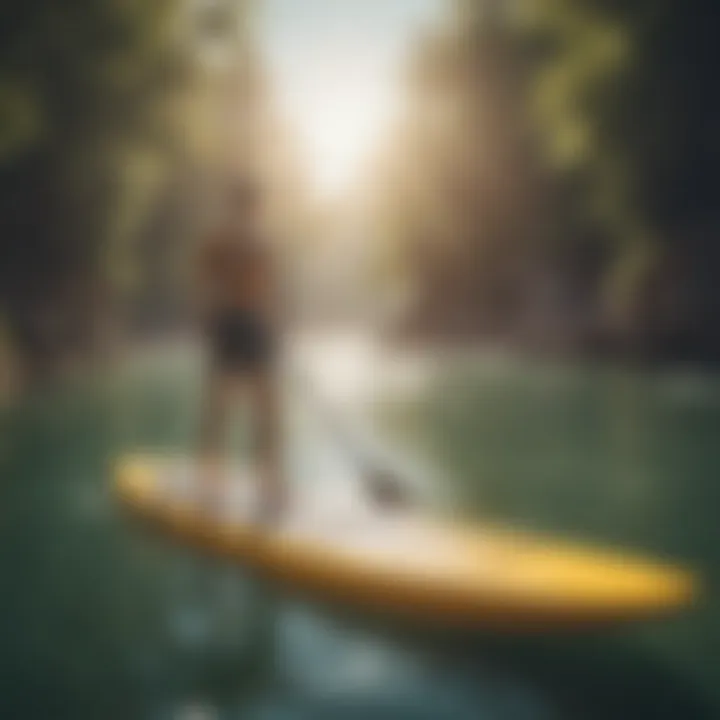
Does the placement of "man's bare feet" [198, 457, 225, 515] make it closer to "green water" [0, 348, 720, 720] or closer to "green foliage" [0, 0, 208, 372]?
"green water" [0, 348, 720, 720]

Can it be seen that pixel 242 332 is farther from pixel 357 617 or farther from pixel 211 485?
pixel 357 617

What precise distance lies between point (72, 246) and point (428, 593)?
0.77 meters

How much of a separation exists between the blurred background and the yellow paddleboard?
4 cm

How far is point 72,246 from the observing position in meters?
1.87

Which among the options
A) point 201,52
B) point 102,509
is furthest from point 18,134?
point 102,509

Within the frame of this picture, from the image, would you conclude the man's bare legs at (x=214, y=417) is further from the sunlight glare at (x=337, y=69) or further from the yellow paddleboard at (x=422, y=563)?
the sunlight glare at (x=337, y=69)

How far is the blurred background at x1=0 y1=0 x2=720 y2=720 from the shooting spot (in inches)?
68.3

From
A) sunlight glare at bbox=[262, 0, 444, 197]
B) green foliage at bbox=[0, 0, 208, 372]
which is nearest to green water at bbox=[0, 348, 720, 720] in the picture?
green foliage at bbox=[0, 0, 208, 372]

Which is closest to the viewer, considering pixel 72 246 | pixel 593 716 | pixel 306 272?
pixel 593 716

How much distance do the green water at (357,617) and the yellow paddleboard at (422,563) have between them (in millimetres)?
33

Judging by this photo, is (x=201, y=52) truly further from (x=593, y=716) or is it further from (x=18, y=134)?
(x=593, y=716)

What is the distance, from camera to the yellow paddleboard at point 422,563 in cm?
160

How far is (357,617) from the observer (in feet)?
5.54

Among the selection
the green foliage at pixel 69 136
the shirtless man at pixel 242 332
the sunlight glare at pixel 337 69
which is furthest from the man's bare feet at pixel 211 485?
the sunlight glare at pixel 337 69
